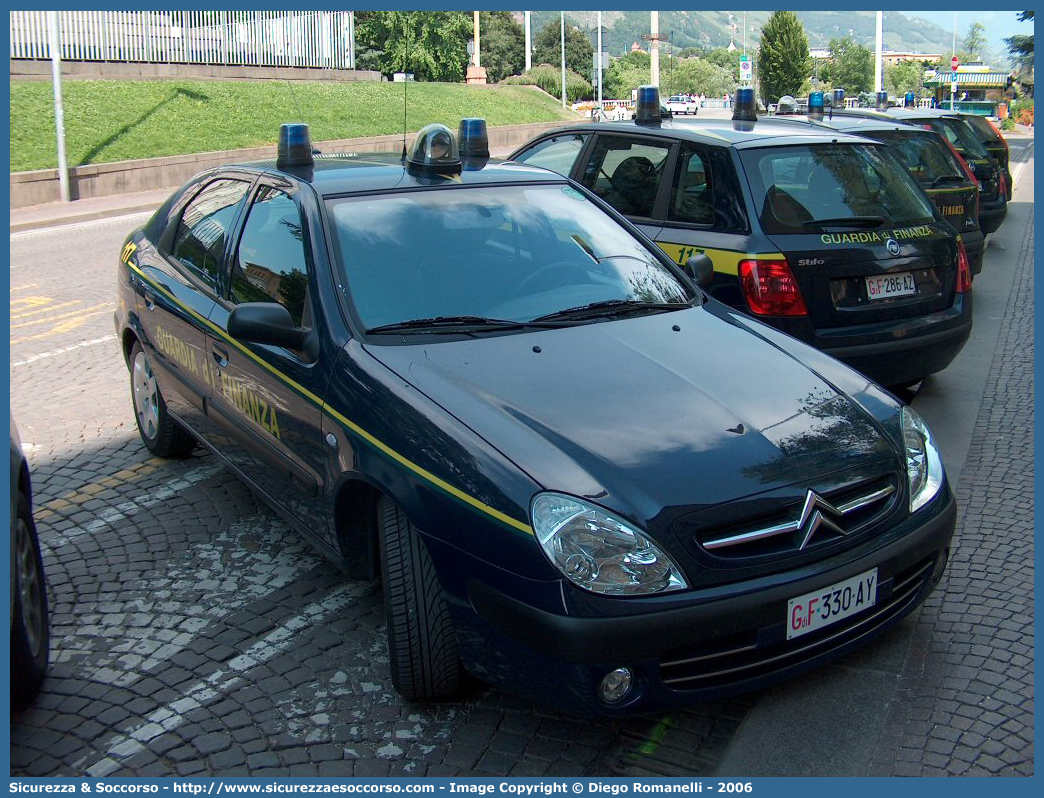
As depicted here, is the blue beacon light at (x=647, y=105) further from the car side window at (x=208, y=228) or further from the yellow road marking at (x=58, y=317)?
the yellow road marking at (x=58, y=317)

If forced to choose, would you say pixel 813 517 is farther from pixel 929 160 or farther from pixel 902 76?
pixel 902 76

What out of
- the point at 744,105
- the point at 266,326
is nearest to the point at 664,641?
the point at 266,326

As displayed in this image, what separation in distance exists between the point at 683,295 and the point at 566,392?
123 cm

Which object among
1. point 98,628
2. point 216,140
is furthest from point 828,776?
point 216,140

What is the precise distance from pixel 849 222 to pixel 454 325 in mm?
3103

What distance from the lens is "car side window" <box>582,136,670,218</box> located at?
6.73 metres

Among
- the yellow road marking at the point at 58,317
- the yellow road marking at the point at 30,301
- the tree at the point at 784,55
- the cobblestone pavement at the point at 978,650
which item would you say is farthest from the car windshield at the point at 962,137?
the tree at the point at 784,55

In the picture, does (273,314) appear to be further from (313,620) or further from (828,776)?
(828,776)

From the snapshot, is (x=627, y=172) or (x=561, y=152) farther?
(x=561, y=152)

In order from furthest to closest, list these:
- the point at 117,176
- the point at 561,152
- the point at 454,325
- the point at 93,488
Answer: the point at 117,176 < the point at 561,152 < the point at 93,488 < the point at 454,325

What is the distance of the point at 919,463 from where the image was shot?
364 cm

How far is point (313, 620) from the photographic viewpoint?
4.04m

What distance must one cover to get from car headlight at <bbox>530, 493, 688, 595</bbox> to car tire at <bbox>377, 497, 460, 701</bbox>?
1.53ft

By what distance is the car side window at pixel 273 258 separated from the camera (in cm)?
410
